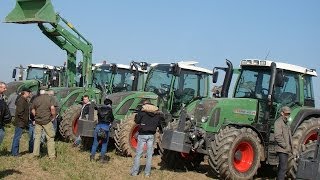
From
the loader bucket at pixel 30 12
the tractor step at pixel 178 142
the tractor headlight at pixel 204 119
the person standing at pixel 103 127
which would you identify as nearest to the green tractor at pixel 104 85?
the loader bucket at pixel 30 12

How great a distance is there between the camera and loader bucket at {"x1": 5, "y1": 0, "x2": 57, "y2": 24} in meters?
14.4

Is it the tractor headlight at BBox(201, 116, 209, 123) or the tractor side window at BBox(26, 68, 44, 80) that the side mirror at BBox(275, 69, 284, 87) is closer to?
the tractor headlight at BBox(201, 116, 209, 123)

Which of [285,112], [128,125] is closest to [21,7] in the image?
[128,125]

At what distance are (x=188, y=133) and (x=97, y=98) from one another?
659 centimetres

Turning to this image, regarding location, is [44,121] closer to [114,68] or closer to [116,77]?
A: [114,68]

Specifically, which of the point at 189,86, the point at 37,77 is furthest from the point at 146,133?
the point at 37,77

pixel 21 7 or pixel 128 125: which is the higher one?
pixel 21 7

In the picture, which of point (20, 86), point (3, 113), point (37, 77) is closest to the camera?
point (3, 113)

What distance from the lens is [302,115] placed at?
9.96 m

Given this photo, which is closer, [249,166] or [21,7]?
[249,166]

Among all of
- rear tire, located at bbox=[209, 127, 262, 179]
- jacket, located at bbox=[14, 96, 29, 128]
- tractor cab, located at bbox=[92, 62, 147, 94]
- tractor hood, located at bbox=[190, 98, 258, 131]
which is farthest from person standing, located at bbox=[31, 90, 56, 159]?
tractor cab, located at bbox=[92, 62, 147, 94]

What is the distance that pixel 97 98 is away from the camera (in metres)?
15.6

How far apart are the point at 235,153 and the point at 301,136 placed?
1515 mm

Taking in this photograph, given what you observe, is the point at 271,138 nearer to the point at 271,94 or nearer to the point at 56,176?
the point at 271,94
